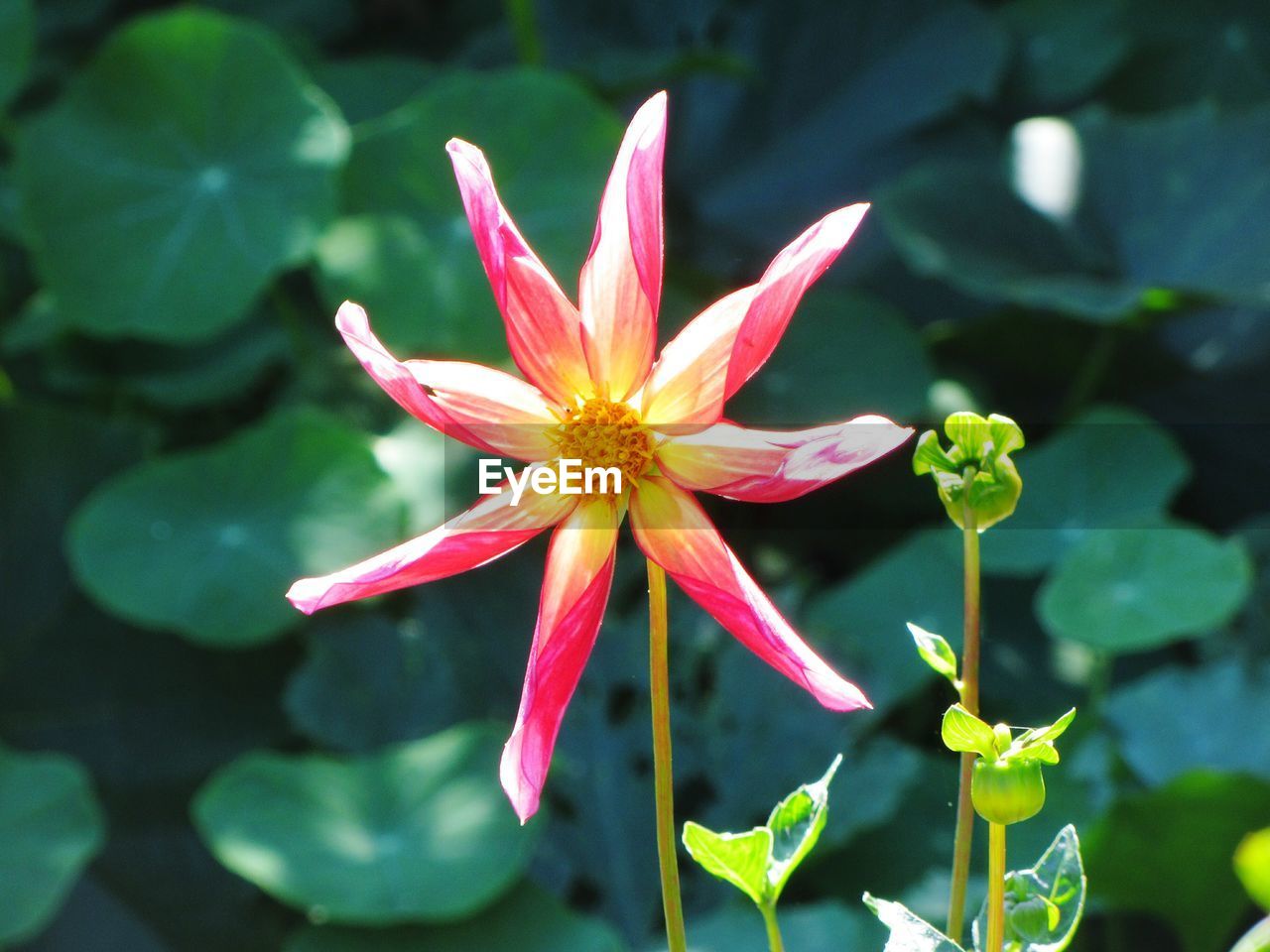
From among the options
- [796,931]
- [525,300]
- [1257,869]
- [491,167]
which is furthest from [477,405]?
[491,167]

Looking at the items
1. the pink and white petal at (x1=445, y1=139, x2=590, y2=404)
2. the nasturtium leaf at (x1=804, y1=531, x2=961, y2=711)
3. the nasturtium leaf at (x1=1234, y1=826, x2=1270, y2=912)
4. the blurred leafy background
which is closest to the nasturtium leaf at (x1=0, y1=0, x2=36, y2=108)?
the blurred leafy background

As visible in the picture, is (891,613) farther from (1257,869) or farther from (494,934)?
(1257,869)

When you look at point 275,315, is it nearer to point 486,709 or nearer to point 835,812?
point 486,709

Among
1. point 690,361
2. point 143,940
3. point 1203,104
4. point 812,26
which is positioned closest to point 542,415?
point 690,361

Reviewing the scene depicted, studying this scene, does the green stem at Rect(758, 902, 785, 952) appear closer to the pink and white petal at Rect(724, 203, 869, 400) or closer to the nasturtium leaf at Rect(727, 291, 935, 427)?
the pink and white petal at Rect(724, 203, 869, 400)

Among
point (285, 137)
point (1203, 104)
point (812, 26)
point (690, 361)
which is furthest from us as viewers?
point (812, 26)
